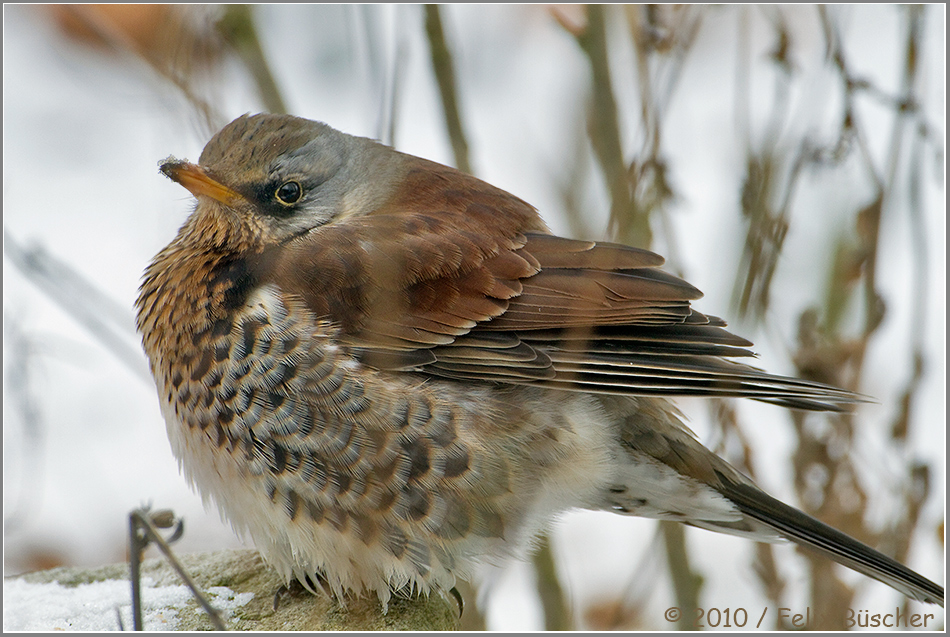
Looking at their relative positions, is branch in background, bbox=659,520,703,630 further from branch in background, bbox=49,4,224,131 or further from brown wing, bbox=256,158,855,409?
branch in background, bbox=49,4,224,131

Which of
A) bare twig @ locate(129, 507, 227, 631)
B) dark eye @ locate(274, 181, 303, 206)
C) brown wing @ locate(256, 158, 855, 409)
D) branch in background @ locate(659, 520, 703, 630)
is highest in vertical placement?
dark eye @ locate(274, 181, 303, 206)

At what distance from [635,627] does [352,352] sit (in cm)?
175

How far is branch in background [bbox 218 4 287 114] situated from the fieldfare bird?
0.51 meters

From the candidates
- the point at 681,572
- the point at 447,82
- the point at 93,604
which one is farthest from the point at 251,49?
the point at 681,572

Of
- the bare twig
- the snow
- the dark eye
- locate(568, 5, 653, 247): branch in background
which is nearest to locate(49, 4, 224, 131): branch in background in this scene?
the dark eye

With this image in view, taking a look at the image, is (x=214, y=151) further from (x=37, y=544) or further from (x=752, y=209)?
(x=37, y=544)

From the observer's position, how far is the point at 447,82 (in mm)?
3447

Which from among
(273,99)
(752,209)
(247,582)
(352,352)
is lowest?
(247,582)

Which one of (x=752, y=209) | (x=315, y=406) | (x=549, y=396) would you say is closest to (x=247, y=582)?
(x=315, y=406)

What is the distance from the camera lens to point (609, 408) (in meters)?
3.14

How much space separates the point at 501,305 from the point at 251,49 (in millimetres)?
1542

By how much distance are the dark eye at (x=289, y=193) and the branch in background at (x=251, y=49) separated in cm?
53

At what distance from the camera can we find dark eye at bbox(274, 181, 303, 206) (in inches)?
129

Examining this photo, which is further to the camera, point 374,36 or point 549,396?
point 549,396
